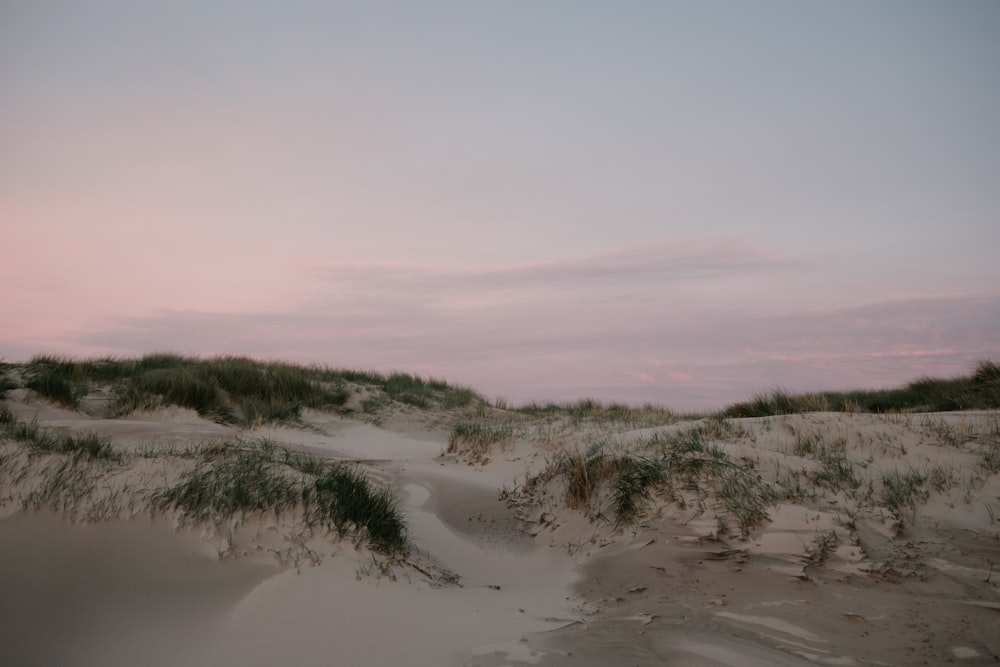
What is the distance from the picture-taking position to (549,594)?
169 inches

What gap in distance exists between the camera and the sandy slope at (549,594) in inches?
120

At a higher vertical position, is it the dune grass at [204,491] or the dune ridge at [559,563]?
the dune grass at [204,491]

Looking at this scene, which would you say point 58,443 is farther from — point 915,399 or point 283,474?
point 915,399

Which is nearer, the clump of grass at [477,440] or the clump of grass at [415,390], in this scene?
the clump of grass at [477,440]

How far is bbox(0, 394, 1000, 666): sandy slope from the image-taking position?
3053mm

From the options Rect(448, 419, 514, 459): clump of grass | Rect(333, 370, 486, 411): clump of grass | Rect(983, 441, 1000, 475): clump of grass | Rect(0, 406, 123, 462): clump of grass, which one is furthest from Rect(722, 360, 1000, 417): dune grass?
Rect(0, 406, 123, 462): clump of grass

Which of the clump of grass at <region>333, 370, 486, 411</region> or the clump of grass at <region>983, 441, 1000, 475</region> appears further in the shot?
the clump of grass at <region>333, 370, 486, 411</region>

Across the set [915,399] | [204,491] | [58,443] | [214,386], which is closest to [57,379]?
[214,386]

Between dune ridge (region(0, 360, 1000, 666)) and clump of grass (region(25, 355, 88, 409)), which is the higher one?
clump of grass (region(25, 355, 88, 409))

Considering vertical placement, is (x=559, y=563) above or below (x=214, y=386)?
below

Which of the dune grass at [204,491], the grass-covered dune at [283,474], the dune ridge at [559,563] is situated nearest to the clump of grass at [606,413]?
the grass-covered dune at [283,474]

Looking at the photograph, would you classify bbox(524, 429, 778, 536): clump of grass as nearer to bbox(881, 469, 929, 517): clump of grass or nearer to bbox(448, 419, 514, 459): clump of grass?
bbox(881, 469, 929, 517): clump of grass

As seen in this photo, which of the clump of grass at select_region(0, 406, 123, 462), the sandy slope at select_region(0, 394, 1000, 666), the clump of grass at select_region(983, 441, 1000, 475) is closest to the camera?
the sandy slope at select_region(0, 394, 1000, 666)

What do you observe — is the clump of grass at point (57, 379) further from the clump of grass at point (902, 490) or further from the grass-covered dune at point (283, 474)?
the clump of grass at point (902, 490)
